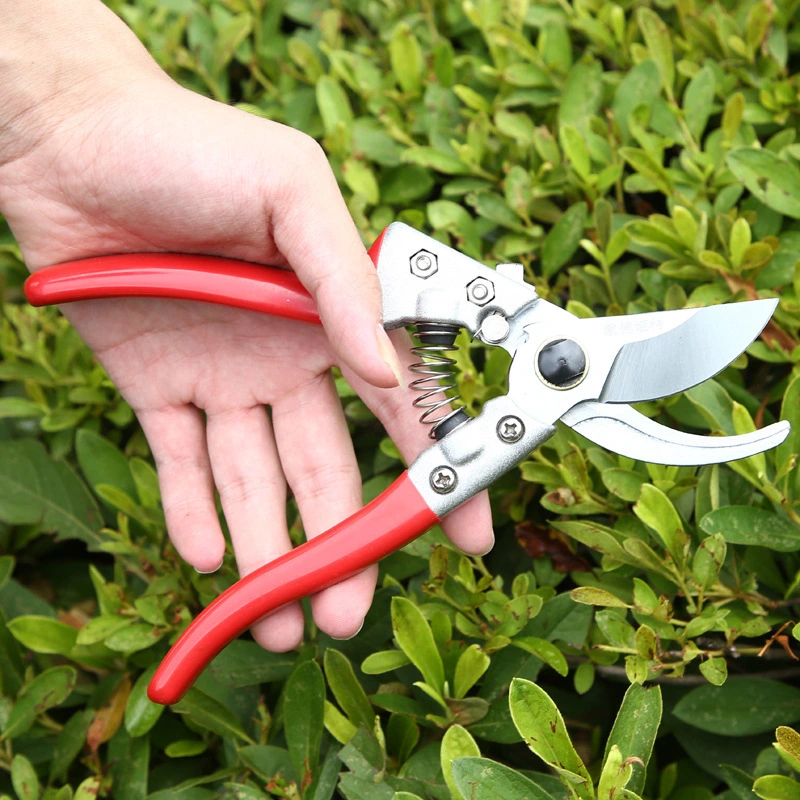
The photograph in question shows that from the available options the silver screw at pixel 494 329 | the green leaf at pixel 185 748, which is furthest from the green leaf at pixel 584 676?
the green leaf at pixel 185 748

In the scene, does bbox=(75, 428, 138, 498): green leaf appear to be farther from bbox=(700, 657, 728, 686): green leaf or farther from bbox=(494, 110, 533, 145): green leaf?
bbox=(700, 657, 728, 686): green leaf

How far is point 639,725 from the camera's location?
1.23 m

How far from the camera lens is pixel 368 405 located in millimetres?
1729

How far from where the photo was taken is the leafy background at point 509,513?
1394 millimetres

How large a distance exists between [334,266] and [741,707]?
1078mm

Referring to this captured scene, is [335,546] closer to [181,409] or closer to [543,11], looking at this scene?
[181,409]

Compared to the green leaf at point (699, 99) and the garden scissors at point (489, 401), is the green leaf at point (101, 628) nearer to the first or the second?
the garden scissors at point (489, 401)

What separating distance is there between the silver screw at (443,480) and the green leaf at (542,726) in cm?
38

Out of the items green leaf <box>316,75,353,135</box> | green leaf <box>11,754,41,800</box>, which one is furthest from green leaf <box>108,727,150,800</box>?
green leaf <box>316,75,353,135</box>

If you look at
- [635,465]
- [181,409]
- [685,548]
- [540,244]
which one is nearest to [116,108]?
[181,409]

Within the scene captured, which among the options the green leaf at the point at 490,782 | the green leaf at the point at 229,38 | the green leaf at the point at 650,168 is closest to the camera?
the green leaf at the point at 490,782

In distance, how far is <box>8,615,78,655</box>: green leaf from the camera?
1712 mm

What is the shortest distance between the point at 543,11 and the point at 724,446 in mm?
1422

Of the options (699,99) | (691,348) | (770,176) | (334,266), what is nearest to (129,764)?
(334,266)
